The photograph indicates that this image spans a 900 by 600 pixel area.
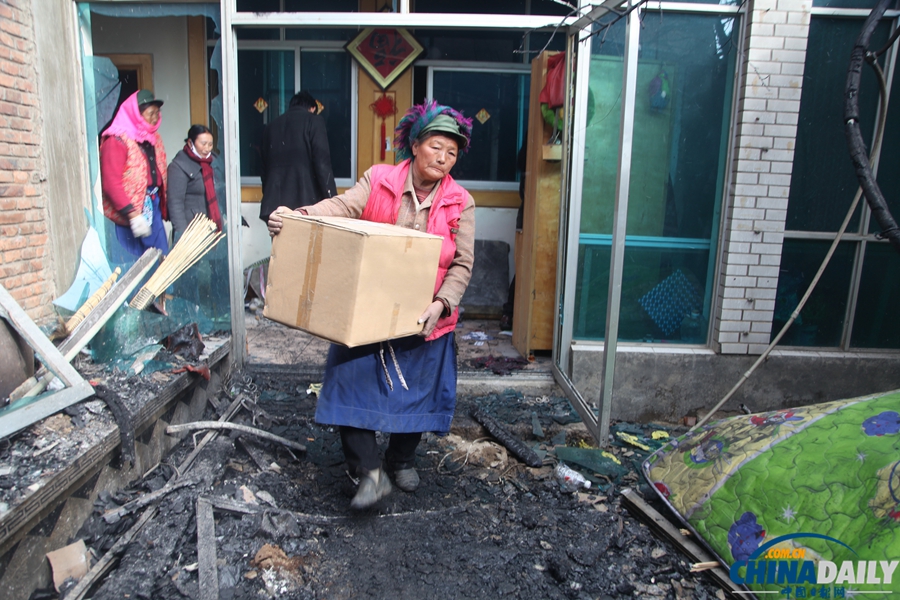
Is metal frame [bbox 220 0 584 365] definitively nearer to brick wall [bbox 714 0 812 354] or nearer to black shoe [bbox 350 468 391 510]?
brick wall [bbox 714 0 812 354]

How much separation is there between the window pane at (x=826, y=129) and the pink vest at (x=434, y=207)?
9.56 feet

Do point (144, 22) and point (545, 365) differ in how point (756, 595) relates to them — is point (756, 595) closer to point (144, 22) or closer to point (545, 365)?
point (545, 365)

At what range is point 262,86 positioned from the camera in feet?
22.7

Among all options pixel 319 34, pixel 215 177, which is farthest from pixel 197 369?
pixel 319 34

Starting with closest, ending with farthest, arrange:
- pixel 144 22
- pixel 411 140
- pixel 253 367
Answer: pixel 411 140 → pixel 253 367 → pixel 144 22

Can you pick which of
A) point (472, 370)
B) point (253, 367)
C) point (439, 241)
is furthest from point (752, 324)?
point (253, 367)

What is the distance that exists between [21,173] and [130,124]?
3.09ft

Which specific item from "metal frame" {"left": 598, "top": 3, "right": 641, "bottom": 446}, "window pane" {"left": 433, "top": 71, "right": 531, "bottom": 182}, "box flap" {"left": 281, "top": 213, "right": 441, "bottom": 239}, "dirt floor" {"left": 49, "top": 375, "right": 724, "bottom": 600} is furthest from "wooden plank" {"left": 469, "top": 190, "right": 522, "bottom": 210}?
"box flap" {"left": 281, "top": 213, "right": 441, "bottom": 239}

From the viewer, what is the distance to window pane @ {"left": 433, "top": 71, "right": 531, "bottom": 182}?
22.5 feet

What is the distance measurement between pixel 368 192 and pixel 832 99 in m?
3.53

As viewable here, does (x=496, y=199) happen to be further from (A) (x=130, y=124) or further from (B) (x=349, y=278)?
(B) (x=349, y=278)

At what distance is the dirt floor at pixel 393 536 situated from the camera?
8.00ft

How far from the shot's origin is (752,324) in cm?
430

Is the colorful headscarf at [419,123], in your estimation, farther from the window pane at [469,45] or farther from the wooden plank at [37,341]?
the window pane at [469,45]
